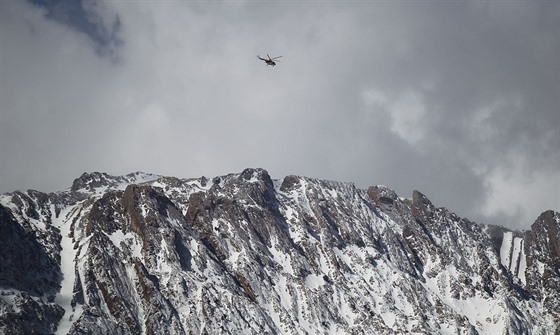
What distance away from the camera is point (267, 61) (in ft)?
598

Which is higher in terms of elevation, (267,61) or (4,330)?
(267,61)

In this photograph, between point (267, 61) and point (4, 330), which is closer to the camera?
point (267, 61)

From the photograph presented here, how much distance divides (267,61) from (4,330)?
115730 millimetres

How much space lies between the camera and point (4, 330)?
200 meters
